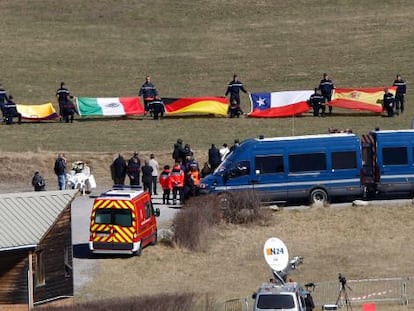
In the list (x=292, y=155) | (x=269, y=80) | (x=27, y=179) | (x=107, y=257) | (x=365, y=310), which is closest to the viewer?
(x=365, y=310)

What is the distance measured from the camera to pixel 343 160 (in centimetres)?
4622

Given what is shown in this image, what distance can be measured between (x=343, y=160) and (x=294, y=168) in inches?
61.4

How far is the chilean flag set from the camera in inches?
2346

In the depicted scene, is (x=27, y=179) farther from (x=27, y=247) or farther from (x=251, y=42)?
(x=251, y=42)

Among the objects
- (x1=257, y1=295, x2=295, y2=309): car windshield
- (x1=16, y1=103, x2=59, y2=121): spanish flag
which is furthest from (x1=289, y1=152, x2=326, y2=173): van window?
(x1=16, y1=103, x2=59, y2=121): spanish flag

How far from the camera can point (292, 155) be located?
4628 centimetres

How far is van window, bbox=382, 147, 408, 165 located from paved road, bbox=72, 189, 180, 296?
683cm

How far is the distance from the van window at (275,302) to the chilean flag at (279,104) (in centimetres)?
2852

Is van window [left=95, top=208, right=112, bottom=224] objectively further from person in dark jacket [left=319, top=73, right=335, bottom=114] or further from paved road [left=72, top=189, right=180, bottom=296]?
person in dark jacket [left=319, top=73, right=335, bottom=114]

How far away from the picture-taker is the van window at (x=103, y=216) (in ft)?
135

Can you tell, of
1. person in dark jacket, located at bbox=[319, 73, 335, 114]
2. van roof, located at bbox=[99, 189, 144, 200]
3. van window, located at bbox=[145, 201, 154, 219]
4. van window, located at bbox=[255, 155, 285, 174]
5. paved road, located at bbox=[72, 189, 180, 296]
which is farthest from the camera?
person in dark jacket, located at bbox=[319, 73, 335, 114]

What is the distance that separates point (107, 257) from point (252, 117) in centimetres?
1941

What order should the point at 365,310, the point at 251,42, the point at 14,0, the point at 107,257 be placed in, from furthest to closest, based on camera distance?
1. the point at 14,0
2. the point at 251,42
3. the point at 107,257
4. the point at 365,310

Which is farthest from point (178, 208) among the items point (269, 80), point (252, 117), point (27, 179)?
point (269, 80)
